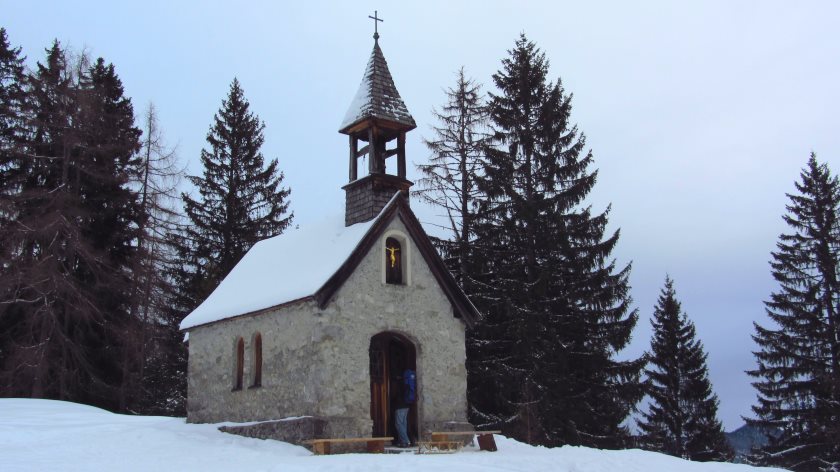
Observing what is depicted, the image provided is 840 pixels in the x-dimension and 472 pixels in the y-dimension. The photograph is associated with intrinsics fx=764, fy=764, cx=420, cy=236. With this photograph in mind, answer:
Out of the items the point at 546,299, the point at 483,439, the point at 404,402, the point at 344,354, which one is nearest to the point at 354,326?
the point at 344,354

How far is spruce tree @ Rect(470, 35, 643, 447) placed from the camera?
81.6 feet

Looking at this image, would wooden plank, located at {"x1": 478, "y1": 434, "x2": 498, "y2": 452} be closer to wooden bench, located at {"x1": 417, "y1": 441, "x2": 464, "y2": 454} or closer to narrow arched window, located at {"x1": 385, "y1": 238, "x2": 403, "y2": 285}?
wooden bench, located at {"x1": 417, "y1": 441, "x2": 464, "y2": 454}

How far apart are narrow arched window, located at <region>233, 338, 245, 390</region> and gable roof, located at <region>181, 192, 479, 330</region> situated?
791mm

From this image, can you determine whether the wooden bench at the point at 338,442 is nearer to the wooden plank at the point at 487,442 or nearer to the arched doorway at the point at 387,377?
the arched doorway at the point at 387,377

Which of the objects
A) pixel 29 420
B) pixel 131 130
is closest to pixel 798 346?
pixel 29 420

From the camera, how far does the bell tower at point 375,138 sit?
64.1ft

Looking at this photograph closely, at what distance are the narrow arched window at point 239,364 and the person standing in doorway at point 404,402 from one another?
4216 millimetres

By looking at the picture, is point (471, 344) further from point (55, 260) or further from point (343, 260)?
point (55, 260)

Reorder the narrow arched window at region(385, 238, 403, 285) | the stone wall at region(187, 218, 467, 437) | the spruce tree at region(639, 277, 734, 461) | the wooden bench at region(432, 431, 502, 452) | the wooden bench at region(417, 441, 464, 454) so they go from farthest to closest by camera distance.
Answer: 1. the spruce tree at region(639, 277, 734, 461)
2. the narrow arched window at region(385, 238, 403, 285)
3. the wooden bench at region(432, 431, 502, 452)
4. the stone wall at region(187, 218, 467, 437)
5. the wooden bench at region(417, 441, 464, 454)

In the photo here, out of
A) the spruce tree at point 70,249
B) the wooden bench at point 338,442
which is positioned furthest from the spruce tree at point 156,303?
Result: the wooden bench at point 338,442

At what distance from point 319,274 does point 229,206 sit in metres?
19.7

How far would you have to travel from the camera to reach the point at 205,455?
15008mm

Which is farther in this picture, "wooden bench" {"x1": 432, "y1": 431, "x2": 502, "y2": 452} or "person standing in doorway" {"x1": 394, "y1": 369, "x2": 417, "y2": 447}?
"person standing in doorway" {"x1": 394, "y1": 369, "x2": 417, "y2": 447}

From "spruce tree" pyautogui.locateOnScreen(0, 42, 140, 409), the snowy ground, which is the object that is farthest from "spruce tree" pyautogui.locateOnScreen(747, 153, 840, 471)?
"spruce tree" pyautogui.locateOnScreen(0, 42, 140, 409)
